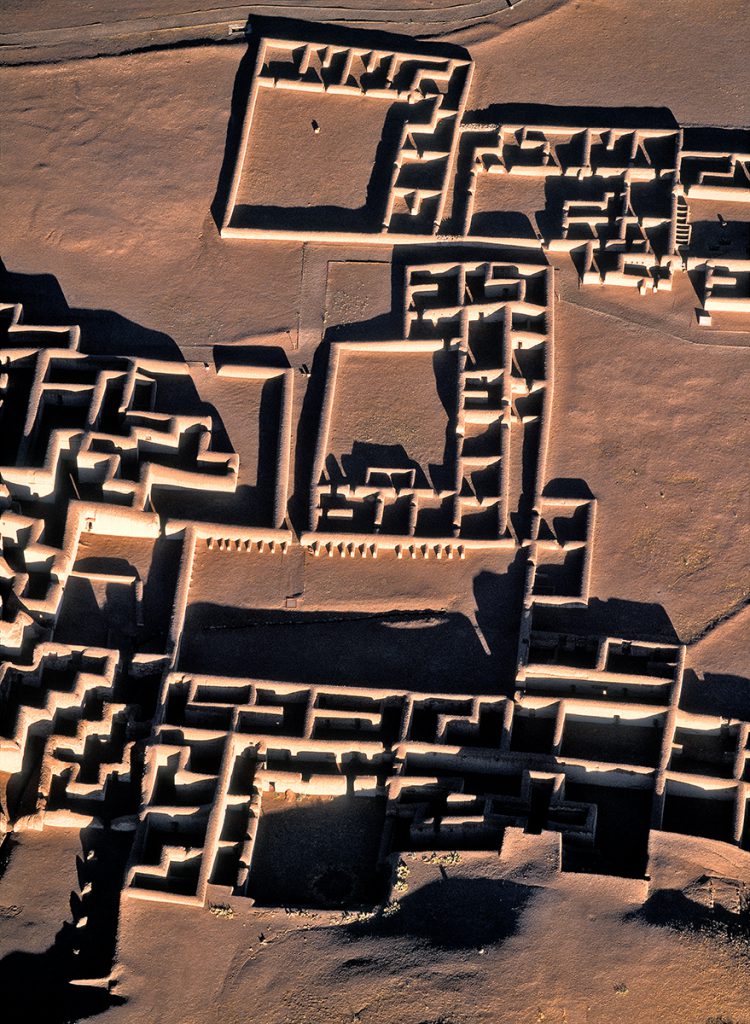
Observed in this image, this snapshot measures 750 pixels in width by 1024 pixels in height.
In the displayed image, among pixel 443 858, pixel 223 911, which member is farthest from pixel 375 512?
pixel 223 911

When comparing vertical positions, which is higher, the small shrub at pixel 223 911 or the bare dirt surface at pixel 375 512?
the bare dirt surface at pixel 375 512

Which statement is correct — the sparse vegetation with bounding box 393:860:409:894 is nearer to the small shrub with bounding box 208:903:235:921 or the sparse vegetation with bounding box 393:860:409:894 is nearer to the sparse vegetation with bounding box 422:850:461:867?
the sparse vegetation with bounding box 422:850:461:867

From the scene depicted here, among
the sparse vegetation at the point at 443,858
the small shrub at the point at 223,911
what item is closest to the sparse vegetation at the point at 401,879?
the sparse vegetation at the point at 443,858

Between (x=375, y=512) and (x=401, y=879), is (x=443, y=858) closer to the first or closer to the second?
(x=401, y=879)

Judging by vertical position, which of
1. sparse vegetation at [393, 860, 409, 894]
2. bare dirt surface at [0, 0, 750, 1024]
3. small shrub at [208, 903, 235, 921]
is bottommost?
small shrub at [208, 903, 235, 921]

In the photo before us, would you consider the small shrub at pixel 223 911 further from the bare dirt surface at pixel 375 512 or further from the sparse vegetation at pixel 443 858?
the sparse vegetation at pixel 443 858

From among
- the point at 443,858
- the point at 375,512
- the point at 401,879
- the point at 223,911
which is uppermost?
the point at 375,512

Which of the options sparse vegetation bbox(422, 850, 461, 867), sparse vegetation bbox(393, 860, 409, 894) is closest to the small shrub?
sparse vegetation bbox(393, 860, 409, 894)

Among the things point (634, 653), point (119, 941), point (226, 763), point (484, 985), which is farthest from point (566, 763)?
point (119, 941)

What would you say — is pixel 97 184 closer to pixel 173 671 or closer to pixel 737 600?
pixel 173 671
